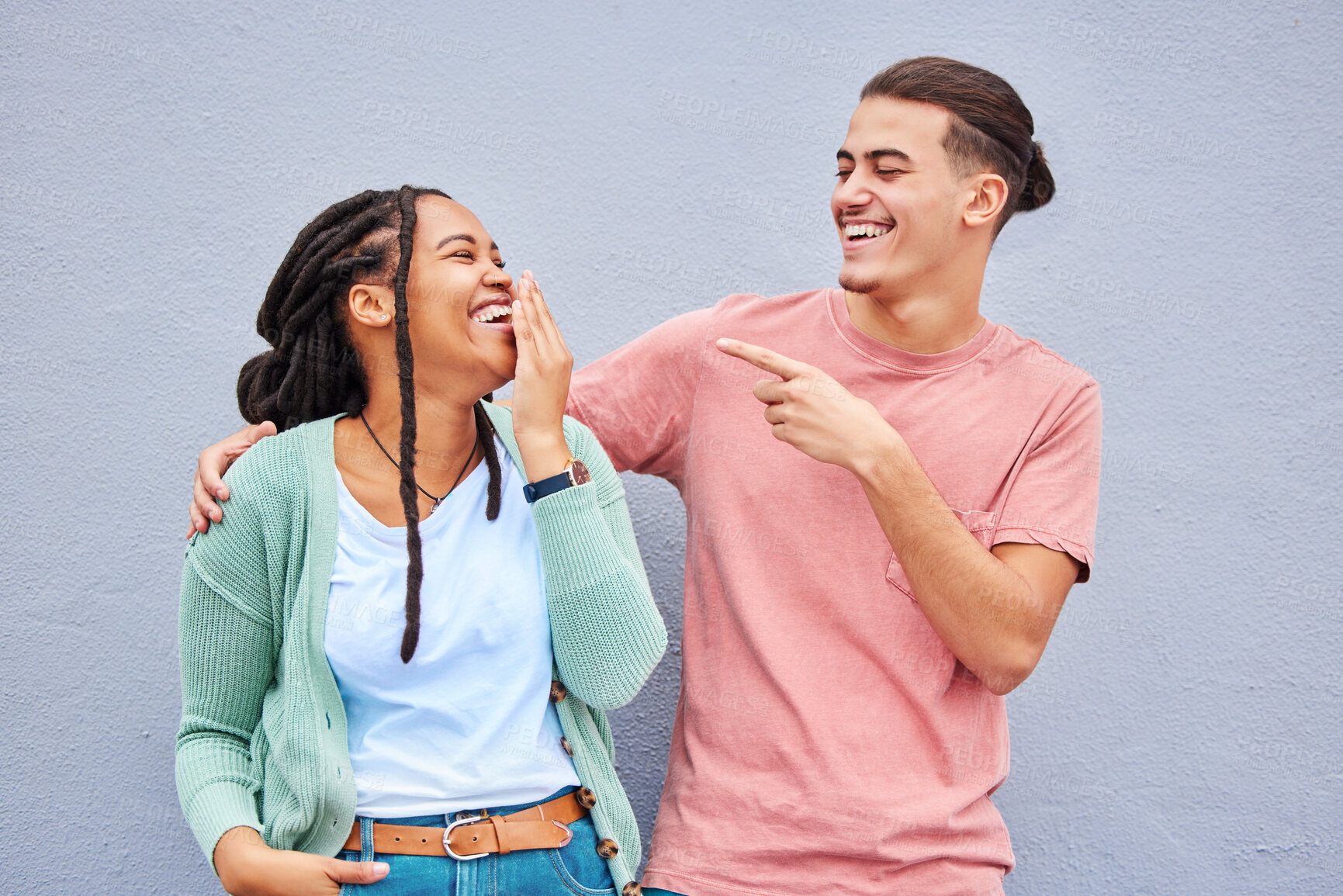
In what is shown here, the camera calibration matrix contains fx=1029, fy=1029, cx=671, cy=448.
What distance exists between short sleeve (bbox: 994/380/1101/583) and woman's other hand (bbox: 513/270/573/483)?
825 millimetres

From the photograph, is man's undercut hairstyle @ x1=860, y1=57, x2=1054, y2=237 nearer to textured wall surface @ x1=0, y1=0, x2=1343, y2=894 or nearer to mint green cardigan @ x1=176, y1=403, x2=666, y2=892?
textured wall surface @ x1=0, y1=0, x2=1343, y2=894

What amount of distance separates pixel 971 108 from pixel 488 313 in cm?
102

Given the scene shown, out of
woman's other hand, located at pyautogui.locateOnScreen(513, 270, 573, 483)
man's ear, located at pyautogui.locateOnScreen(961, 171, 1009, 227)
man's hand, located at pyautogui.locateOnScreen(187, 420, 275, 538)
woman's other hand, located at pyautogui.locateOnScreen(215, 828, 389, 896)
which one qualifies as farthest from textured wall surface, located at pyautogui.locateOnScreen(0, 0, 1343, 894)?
woman's other hand, located at pyautogui.locateOnScreen(215, 828, 389, 896)

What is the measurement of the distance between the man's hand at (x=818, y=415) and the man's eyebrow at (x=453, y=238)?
0.47 metres

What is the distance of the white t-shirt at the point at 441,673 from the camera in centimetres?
162

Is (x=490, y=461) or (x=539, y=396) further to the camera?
(x=490, y=461)

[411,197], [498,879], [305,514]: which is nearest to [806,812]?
[498,879]

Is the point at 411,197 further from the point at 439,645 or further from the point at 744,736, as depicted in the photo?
the point at 744,736

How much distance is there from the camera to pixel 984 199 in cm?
202

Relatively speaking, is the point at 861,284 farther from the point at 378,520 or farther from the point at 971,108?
the point at 378,520

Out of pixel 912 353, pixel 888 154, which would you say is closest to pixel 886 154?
pixel 888 154

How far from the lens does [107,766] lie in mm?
2334

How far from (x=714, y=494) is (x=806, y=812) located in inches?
23.5

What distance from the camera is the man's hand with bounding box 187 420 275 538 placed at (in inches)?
65.4
